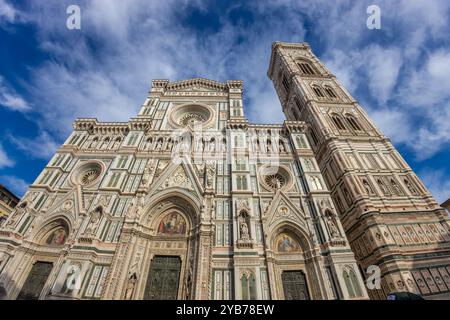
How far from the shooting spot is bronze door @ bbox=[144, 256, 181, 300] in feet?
39.3

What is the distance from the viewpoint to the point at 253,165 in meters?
17.7

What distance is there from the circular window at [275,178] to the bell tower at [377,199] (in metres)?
4.55

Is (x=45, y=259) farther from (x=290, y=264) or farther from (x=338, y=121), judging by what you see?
(x=338, y=121)

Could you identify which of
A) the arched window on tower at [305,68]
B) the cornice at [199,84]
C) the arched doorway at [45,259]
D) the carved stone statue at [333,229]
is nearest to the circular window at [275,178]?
the carved stone statue at [333,229]

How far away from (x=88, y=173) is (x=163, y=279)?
1114 cm

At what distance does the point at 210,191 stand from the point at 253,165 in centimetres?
466

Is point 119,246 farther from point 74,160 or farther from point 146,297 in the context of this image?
point 74,160

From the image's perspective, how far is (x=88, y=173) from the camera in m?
17.7

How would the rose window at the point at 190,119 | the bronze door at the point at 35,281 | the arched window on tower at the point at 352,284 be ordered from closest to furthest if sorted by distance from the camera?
the arched window on tower at the point at 352,284, the bronze door at the point at 35,281, the rose window at the point at 190,119

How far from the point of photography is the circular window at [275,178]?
16.6 m

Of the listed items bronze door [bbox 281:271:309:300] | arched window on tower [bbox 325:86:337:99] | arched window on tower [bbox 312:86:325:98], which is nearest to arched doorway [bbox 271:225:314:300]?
bronze door [bbox 281:271:309:300]

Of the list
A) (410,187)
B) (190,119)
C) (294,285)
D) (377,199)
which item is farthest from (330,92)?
(294,285)

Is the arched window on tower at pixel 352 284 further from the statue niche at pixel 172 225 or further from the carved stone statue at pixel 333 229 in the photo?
the statue niche at pixel 172 225

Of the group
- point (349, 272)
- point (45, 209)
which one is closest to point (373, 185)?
point (349, 272)
